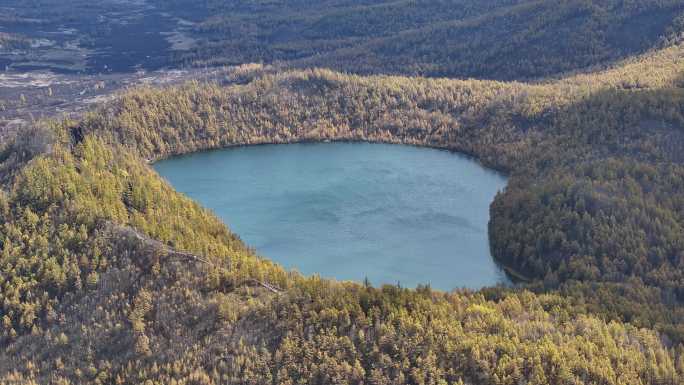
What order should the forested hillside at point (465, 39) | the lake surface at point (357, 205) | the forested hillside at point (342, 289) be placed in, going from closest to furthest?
1. the forested hillside at point (342, 289)
2. the lake surface at point (357, 205)
3. the forested hillside at point (465, 39)

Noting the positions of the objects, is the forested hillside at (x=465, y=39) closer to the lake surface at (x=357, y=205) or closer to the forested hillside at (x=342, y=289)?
the forested hillside at (x=342, y=289)

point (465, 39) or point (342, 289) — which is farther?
point (465, 39)

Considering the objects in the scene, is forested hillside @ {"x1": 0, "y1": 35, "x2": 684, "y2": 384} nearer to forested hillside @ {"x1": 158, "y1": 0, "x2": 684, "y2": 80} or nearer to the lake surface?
the lake surface

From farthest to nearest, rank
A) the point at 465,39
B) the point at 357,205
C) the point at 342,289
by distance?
1. the point at 465,39
2. the point at 357,205
3. the point at 342,289

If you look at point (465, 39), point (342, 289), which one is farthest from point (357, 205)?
point (465, 39)

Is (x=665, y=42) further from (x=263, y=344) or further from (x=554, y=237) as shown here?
(x=263, y=344)

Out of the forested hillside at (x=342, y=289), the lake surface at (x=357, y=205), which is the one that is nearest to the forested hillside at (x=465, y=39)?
the forested hillside at (x=342, y=289)

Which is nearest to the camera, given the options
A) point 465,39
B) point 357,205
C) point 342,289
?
point 342,289

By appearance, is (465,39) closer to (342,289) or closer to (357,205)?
(357,205)
